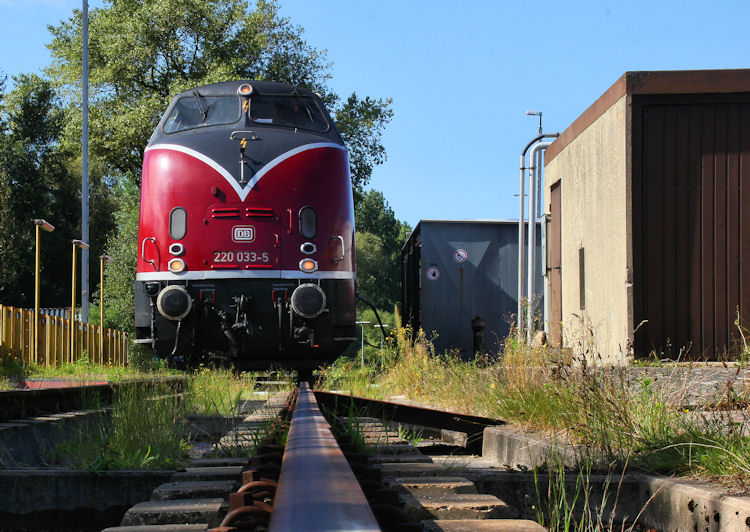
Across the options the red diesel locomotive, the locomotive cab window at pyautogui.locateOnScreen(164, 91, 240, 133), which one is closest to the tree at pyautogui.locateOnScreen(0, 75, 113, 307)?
the locomotive cab window at pyautogui.locateOnScreen(164, 91, 240, 133)

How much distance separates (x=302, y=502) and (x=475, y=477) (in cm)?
208

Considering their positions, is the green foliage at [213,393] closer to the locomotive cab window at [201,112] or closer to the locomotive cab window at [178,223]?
the locomotive cab window at [178,223]

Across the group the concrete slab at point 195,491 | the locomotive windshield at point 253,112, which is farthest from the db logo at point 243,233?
the concrete slab at point 195,491

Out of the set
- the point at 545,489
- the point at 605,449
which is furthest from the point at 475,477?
the point at 605,449

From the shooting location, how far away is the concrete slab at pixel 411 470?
3475 millimetres

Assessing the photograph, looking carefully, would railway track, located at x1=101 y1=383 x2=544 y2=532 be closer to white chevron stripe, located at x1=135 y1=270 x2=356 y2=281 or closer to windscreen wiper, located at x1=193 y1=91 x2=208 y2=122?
white chevron stripe, located at x1=135 y1=270 x2=356 y2=281

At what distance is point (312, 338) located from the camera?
374 inches

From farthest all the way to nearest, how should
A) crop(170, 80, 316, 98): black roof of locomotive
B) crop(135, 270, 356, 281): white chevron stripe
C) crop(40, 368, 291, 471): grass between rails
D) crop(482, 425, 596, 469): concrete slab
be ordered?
crop(170, 80, 316, 98): black roof of locomotive < crop(135, 270, 356, 281): white chevron stripe < crop(40, 368, 291, 471): grass between rails < crop(482, 425, 596, 469): concrete slab

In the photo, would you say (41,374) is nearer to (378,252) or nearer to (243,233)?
(243,233)

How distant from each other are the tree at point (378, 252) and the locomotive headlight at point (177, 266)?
58.0 m

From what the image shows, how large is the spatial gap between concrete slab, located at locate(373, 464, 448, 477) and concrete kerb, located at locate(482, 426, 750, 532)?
0.25 metres

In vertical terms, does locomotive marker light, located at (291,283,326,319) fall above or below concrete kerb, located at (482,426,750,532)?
above

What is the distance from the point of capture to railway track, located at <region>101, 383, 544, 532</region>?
6.03 feet

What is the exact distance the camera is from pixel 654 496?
353 cm
